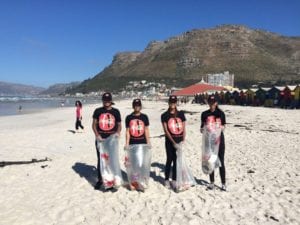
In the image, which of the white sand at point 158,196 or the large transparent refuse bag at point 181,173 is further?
the large transparent refuse bag at point 181,173

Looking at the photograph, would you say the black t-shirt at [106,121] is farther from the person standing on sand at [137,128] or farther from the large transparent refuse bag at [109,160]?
the person standing on sand at [137,128]

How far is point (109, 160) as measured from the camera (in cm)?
723

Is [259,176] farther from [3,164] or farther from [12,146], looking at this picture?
[12,146]

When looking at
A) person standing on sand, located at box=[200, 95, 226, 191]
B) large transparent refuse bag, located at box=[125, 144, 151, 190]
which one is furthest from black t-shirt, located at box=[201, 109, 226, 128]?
large transparent refuse bag, located at box=[125, 144, 151, 190]

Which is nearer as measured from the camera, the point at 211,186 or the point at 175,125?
the point at 175,125

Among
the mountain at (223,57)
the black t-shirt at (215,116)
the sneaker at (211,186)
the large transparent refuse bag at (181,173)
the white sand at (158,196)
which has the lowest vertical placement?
the white sand at (158,196)

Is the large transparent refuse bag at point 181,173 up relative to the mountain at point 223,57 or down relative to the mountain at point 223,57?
down

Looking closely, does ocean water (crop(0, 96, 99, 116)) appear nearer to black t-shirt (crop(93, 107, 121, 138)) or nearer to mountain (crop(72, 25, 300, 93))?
black t-shirt (crop(93, 107, 121, 138))

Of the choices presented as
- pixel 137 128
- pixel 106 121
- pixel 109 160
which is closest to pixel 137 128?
pixel 137 128

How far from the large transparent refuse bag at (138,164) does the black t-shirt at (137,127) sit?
0.12 metres

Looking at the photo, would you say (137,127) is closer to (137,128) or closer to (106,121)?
(137,128)

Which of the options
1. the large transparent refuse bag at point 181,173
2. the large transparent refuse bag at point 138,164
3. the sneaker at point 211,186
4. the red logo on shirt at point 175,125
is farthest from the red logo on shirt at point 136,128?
the sneaker at point 211,186

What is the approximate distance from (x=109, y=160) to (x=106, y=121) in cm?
71

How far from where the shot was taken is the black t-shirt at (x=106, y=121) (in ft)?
23.4
